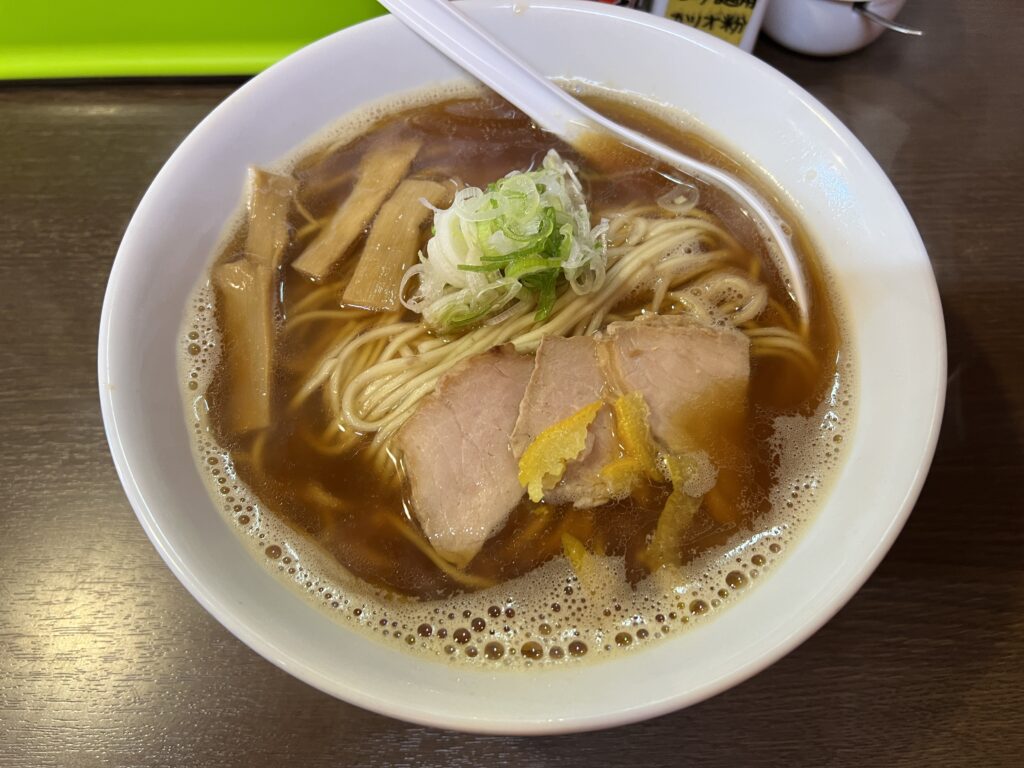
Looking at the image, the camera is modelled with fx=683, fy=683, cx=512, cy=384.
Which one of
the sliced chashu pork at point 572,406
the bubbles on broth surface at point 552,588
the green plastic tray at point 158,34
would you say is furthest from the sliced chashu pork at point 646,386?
the green plastic tray at point 158,34

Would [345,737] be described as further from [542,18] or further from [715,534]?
[542,18]

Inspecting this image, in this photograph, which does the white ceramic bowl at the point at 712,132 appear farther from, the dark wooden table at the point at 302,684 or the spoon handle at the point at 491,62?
the dark wooden table at the point at 302,684

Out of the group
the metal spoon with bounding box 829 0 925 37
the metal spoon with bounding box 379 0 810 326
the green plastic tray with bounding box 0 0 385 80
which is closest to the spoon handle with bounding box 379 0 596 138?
the metal spoon with bounding box 379 0 810 326

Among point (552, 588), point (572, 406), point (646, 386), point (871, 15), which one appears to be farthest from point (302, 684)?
point (871, 15)

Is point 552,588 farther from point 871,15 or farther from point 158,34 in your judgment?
point 158,34

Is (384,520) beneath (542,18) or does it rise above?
beneath

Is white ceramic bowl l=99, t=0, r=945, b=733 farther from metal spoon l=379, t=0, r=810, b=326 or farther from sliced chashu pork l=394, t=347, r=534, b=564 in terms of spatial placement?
sliced chashu pork l=394, t=347, r=534, b=564

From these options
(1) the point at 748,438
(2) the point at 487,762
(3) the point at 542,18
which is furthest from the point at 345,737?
(3) the point at 542,18
